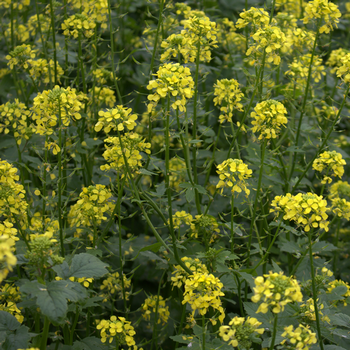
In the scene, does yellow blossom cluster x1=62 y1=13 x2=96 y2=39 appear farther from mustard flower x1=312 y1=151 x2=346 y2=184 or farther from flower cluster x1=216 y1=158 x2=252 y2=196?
mustard flower x1=312 y1=151 x2=346 y2=184

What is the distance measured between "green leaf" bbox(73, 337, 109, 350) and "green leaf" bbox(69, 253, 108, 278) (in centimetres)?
85

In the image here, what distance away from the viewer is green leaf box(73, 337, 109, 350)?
3.06 metres

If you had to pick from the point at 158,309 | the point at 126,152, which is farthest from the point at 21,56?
the point at 158,309

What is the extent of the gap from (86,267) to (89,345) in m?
0.91

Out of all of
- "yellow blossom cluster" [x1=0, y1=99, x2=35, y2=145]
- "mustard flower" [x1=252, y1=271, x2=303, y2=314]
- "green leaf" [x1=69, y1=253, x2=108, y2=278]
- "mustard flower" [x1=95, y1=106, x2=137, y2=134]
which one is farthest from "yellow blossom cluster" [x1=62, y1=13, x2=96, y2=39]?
"mustard flower" [x1=252, y1=271, x2=303, y2=314]

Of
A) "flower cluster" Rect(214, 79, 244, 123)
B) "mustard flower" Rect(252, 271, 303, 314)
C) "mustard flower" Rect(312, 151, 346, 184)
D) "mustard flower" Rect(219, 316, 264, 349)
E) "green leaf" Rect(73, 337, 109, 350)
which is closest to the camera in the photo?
"mustard flower" Rect(252, 271, 303, 314)

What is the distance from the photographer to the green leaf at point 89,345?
3062 mm

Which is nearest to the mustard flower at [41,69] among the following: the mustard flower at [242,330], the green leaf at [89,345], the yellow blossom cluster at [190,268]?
the yellow blossom cluster at [190,268]

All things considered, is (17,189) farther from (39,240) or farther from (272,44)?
(272,44)

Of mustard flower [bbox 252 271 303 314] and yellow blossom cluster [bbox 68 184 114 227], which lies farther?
yellow blossom cluster [bbox 68 184 114 227]

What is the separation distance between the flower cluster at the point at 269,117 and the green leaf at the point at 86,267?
161cm

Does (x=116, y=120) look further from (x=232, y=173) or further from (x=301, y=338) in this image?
(x=301, y=338)

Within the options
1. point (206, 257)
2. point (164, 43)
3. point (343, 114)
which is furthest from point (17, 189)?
point (343, 114)

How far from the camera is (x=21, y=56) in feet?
13.5
